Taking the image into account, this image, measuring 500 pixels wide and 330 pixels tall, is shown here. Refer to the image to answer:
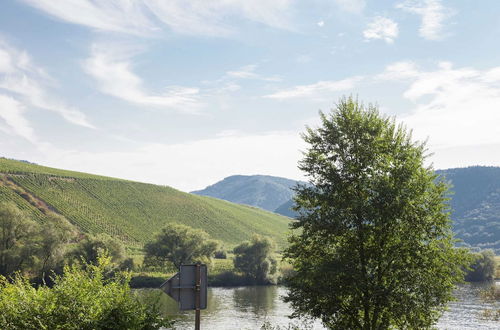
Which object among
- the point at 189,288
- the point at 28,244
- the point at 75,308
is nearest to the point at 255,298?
the point at 28,244

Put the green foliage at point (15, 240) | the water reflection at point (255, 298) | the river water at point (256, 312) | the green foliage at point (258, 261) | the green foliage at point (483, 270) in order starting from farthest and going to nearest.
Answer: the green foliage at point (483, 270), the green foliage at point (258, 261), the green foliage at point (15, 240), the water reflection at point (255, 298), the river water at point (256, 312)

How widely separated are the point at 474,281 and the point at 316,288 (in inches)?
3631

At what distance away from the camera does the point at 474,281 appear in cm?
9831

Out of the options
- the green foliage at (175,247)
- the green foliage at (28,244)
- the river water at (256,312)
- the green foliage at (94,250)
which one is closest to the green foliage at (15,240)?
the green foliage at (28,244)

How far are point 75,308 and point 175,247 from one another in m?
79.3

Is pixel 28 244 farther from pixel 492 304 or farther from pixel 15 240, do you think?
pixel 492 304

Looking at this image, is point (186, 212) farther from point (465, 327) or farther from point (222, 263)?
point (465, 327)

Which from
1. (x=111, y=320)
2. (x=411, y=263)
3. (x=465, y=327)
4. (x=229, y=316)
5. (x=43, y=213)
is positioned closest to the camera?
(x=111, y=320)

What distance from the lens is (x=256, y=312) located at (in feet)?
192

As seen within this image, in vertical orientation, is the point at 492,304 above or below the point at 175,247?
below

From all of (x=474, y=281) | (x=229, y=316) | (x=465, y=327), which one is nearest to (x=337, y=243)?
(x=465, y=327)

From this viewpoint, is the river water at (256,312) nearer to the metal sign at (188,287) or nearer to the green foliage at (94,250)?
the green foliage at (94,250)

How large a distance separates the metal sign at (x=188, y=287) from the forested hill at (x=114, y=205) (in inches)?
4574

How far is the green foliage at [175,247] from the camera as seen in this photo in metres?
91.5
